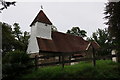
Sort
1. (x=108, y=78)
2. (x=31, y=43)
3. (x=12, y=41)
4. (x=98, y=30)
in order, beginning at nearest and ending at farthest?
(x=108, y=78)
(x=31, y=43)
(x=12, y=41)
(x=98, y=30)

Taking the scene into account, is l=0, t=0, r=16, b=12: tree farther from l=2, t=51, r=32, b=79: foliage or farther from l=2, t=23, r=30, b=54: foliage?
l=2, t=23, r=30, b=54: foliage

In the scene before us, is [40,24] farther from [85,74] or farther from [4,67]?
[85,74]

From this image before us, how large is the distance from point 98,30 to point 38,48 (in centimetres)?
2444

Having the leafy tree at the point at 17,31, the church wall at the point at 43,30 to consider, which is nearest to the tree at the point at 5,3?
the church wall at the point at 43,30

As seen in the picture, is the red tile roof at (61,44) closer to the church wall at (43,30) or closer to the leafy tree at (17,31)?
the church wall at (43,30)

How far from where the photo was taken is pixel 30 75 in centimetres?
1084

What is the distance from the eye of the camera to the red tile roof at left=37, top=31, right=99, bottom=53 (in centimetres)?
2513

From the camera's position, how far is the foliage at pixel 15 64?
10.7 metres

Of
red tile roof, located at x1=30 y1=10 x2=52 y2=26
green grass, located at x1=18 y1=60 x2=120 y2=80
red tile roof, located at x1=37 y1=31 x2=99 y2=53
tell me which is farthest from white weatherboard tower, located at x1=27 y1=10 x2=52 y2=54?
green grass, located at x1=18 y1=60 x2=120 y2=80

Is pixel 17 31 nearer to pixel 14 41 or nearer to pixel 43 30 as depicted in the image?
pixel 14 41

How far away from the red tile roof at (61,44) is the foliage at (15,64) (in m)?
12.2

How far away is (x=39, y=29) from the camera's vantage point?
26.7m

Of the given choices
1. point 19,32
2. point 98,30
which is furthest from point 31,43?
point 98,30

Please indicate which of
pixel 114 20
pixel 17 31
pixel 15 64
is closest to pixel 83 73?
pixel 15 64
